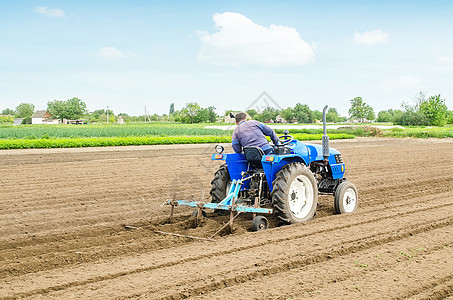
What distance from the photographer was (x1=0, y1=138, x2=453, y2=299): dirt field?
3.99 metres

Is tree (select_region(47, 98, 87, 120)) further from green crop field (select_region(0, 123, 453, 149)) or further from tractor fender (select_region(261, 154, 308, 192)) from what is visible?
tractor fender (select_region(261, 154, 308, 192))

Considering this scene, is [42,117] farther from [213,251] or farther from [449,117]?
[213,251]

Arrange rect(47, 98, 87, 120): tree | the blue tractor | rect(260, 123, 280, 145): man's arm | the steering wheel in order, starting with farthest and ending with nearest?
rect(47, 98, 87, 120): tree, the steering wheel, rect(260, 123, 280, 145): man's arm, the blue tractor

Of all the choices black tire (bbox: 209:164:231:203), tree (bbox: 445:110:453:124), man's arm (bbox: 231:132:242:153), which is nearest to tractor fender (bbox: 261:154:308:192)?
man's arm (bbox: 231:132:242:153)

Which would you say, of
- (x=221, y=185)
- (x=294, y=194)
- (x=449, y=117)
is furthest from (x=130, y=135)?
(x=449, y=117)

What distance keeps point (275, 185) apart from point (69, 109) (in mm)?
86976

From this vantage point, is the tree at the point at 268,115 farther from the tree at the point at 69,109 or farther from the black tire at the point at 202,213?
the tree at the point at 69,109

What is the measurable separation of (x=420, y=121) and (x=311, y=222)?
56130 mm

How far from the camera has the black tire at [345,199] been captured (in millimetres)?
7047

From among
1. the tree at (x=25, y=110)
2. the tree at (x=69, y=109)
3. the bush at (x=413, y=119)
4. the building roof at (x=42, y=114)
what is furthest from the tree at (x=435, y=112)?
the tree at (x=25, y=110)

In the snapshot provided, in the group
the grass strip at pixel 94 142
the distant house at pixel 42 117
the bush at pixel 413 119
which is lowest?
the grass strip at pixel 94 142

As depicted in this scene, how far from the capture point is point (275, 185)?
6047 mm

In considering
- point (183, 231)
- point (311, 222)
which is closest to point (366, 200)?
point (311, 222)

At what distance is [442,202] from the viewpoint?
812 cm
